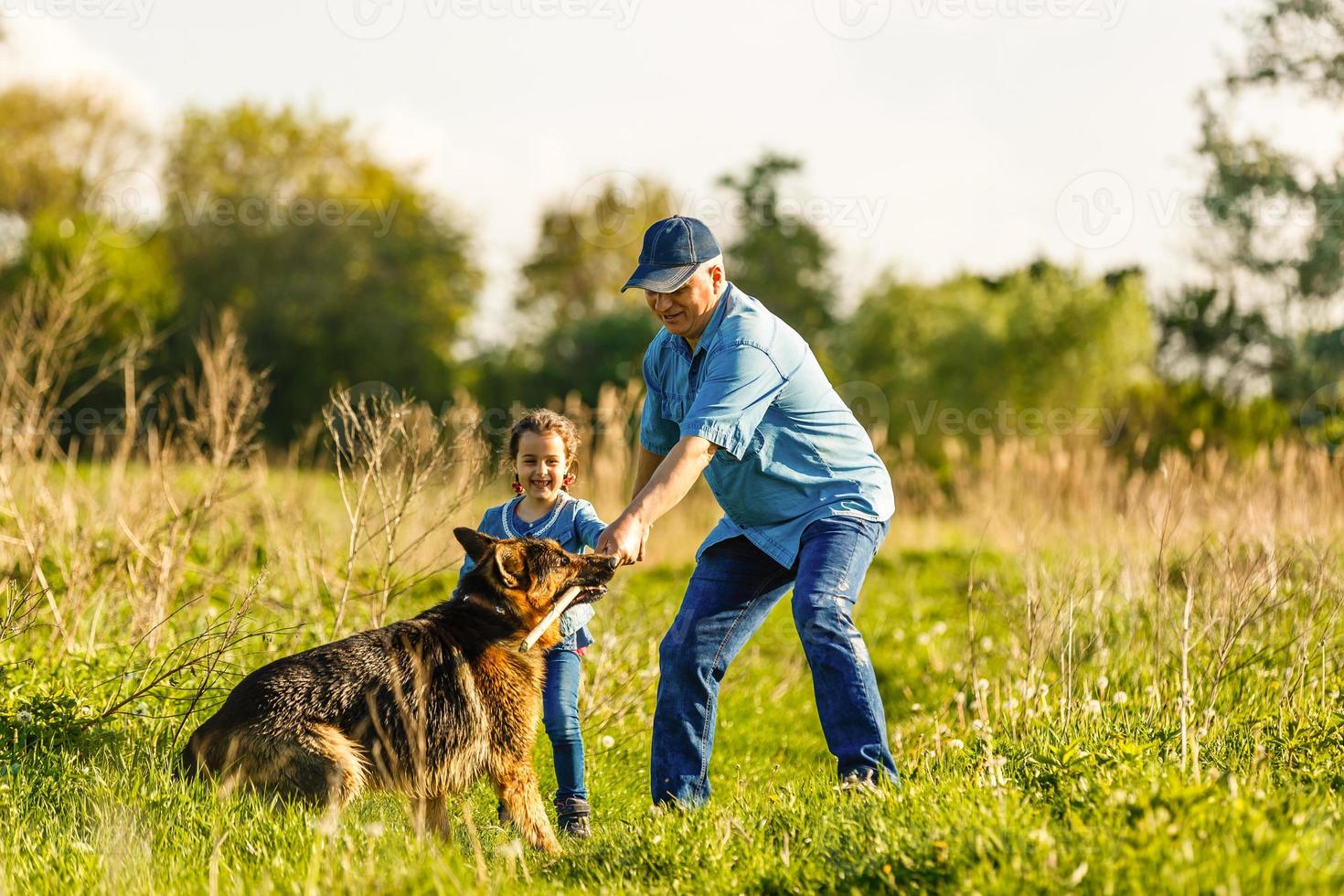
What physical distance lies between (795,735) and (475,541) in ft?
11.1

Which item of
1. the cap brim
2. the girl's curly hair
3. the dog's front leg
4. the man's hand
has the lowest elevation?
the dog's front leg

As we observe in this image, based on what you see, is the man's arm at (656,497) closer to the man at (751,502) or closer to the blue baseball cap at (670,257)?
the man at (751,502)

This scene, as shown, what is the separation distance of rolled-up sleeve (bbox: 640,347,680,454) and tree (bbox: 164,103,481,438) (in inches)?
942

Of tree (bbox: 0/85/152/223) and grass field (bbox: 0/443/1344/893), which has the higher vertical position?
tree (bbox: 0/85/152/223)

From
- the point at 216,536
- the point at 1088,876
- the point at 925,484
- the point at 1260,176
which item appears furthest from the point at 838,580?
the point at 1260,176

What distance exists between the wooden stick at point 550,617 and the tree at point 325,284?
80.0 ft

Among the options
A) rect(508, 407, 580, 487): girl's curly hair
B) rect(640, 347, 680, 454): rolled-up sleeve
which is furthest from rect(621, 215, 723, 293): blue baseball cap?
rect(508, 407, 580, 487): girl's curly hair

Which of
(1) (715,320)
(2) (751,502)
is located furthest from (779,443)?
(1) (715,320)

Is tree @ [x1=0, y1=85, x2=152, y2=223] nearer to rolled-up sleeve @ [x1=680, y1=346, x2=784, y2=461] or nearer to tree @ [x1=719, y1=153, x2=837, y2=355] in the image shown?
tree @ [x1=719, y1=153, x2=837, y2=355]

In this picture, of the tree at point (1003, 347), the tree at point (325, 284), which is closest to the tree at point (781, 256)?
the tree at point (1003, 347)

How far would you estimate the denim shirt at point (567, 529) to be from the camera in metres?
5.27

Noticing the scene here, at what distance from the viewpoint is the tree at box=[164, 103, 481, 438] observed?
103ft

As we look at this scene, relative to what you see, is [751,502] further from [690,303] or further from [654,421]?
[690,303]

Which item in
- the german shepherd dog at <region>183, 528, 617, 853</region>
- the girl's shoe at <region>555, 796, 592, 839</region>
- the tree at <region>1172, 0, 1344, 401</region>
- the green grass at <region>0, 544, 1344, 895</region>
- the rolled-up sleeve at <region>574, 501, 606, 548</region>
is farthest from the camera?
the tree at <region>1172, 0, 1344, 401</region>
